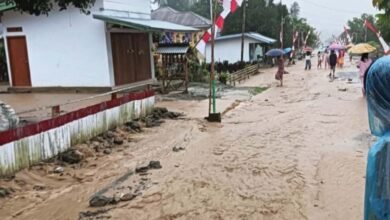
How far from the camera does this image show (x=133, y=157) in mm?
8453

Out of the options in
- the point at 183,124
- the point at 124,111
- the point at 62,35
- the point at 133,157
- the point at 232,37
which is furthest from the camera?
the point at 232,37

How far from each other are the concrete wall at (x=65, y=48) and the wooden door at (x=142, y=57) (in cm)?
216

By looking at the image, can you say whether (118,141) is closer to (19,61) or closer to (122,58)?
(122,58)

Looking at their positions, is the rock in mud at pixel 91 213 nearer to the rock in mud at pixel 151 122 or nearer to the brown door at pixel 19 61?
the rock in mud at pixel 151 122

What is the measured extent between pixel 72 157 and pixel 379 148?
20.9 feet

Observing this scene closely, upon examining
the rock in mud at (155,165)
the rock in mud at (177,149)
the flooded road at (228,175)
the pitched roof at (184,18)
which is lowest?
the flooded road at (228,175)

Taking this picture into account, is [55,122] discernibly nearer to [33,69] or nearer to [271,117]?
[271,117]

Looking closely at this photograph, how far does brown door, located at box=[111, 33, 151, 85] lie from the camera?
16469 millimetres

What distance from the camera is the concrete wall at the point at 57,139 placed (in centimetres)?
679

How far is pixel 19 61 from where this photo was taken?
57.2 feet

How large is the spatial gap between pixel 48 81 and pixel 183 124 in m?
7.77

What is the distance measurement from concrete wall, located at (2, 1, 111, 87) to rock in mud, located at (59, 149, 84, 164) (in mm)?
8174

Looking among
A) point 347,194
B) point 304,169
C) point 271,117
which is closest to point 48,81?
point 271,117

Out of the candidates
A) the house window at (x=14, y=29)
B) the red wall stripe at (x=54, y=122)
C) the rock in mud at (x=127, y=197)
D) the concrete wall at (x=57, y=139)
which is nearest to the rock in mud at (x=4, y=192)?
the concrete wall at (x=57, y=139)
